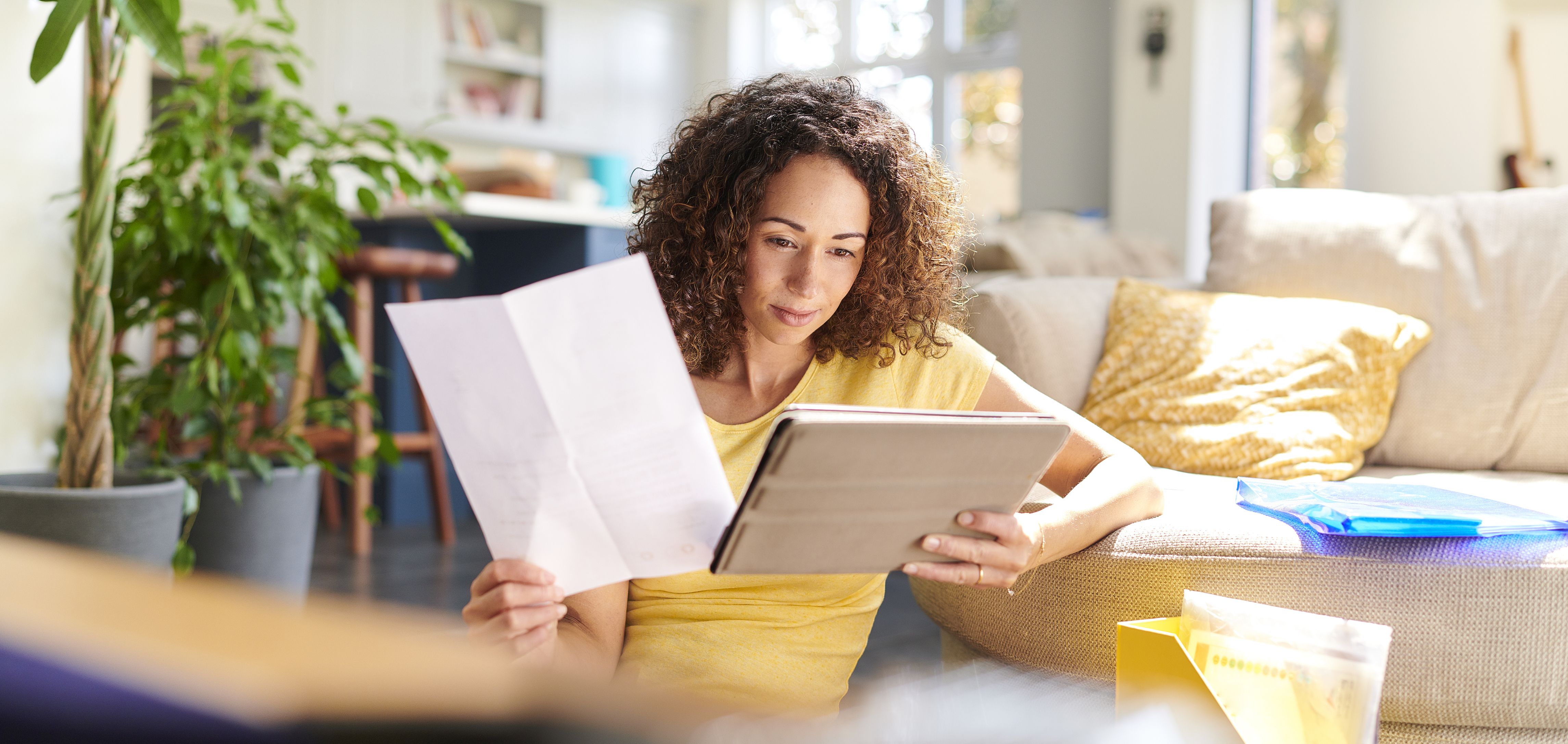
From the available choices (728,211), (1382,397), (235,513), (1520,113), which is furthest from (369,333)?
(1520,113)

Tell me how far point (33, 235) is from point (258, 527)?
66cm

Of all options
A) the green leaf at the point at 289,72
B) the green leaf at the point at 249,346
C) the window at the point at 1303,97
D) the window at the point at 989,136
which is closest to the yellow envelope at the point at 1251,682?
the green leaf at the point at 249,346

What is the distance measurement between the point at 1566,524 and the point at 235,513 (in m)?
2.03

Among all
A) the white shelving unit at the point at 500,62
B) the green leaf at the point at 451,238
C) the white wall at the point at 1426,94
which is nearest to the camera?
the green leaf at the point at 451,238

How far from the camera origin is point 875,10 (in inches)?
263

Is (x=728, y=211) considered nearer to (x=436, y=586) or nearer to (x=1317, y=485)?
(x=1317, y=485)

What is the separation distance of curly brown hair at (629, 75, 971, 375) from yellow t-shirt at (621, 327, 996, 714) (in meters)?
0.08

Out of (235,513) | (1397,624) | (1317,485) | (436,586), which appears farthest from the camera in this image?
(436,586)

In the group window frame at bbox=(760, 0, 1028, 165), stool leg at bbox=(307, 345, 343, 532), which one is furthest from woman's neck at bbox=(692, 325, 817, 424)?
window frame at bbox=(760, 0, 1028, 165)

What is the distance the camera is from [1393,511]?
110 centimetres

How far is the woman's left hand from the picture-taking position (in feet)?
2.78

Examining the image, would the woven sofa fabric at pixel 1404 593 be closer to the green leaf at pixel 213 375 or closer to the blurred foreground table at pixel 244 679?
the blurred foreground table at pixel 244 679

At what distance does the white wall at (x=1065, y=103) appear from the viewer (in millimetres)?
5305

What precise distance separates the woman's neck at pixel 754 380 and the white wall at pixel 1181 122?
3.98m
